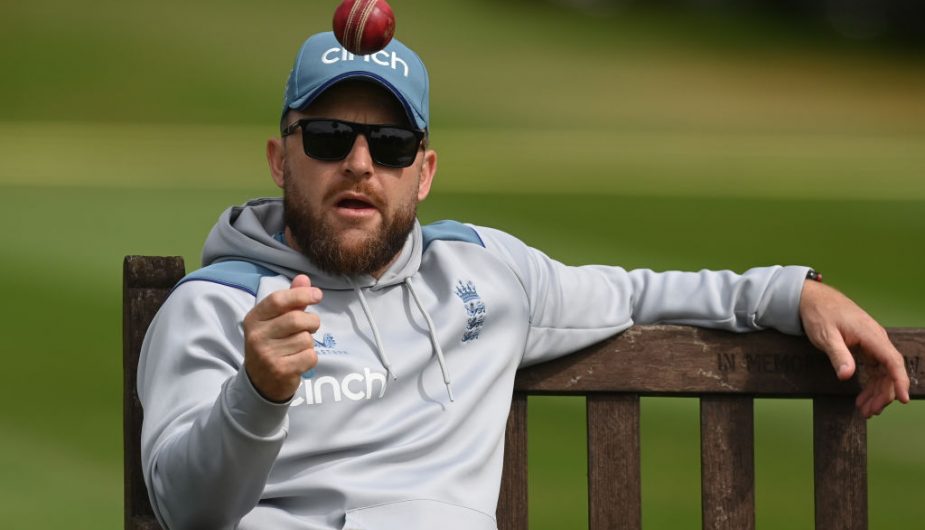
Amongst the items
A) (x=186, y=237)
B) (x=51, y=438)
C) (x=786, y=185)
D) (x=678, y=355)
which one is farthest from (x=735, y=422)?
(x=786, y=185)

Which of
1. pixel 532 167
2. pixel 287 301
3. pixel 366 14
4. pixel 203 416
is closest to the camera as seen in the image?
pixel 287 301

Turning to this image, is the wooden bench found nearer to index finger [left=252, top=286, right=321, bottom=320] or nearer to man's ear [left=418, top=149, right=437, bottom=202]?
man's ear [left=418, top=149, right=437, bottom=202]

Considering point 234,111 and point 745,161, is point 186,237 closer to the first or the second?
point 234,111

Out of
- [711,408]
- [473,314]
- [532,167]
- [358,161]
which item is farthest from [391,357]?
[532,167]

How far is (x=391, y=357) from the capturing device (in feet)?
6.30

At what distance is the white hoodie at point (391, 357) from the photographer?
1.71 m

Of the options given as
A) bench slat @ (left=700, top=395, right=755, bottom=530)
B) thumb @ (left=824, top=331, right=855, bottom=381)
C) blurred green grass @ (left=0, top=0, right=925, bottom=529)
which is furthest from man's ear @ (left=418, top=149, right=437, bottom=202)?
blurred green grass @ (left=0, top=0, right=925, bottom=529)

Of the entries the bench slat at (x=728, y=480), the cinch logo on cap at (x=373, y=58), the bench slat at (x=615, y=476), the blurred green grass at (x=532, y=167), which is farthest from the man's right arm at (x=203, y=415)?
Answer: the blurred green grass at (x=532, y=167)

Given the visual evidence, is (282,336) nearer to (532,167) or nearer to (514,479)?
(514,479)

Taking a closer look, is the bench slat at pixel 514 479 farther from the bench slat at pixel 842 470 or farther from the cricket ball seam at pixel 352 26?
the cricket ball seam at pixel 352 26

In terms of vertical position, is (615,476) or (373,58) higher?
(373,58)

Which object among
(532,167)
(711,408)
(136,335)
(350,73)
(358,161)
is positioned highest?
(532,167)

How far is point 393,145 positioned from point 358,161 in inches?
2.5

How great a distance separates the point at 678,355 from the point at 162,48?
15.4ft
